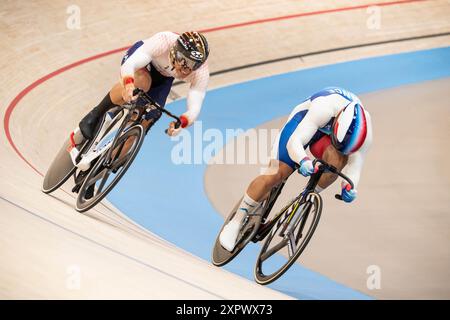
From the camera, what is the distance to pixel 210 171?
7020 mm

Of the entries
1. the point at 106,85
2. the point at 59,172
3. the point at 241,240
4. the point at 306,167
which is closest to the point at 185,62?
the point at 306,167

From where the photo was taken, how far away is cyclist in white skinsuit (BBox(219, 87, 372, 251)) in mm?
4500

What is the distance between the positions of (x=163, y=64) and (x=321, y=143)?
42.9 inches

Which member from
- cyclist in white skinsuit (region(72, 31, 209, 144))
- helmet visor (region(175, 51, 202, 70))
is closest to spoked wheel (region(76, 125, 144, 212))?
cyclist in white skinsuit (region(72, 31, 209, 144))

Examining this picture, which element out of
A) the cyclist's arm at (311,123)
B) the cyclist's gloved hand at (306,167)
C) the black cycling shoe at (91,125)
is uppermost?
the black cycling shoe at (91,125)

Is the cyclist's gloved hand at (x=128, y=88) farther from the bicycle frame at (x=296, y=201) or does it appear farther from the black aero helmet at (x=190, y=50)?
the bicycle frame at (x=296, y=201)

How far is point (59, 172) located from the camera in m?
5.53

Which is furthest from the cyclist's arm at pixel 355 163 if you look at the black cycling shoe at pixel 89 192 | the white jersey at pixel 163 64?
the black cycling shoe at pixel 89 192

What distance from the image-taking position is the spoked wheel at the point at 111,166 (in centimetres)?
496

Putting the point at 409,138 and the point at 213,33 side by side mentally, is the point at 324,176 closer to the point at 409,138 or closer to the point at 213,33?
the point at 409,138

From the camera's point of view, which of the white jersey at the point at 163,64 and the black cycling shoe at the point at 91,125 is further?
the black cycling shoe at the point at 91,125

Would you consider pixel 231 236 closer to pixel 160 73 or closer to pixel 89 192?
pixel 89 192

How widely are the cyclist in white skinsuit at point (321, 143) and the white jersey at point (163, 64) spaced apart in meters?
0.60
